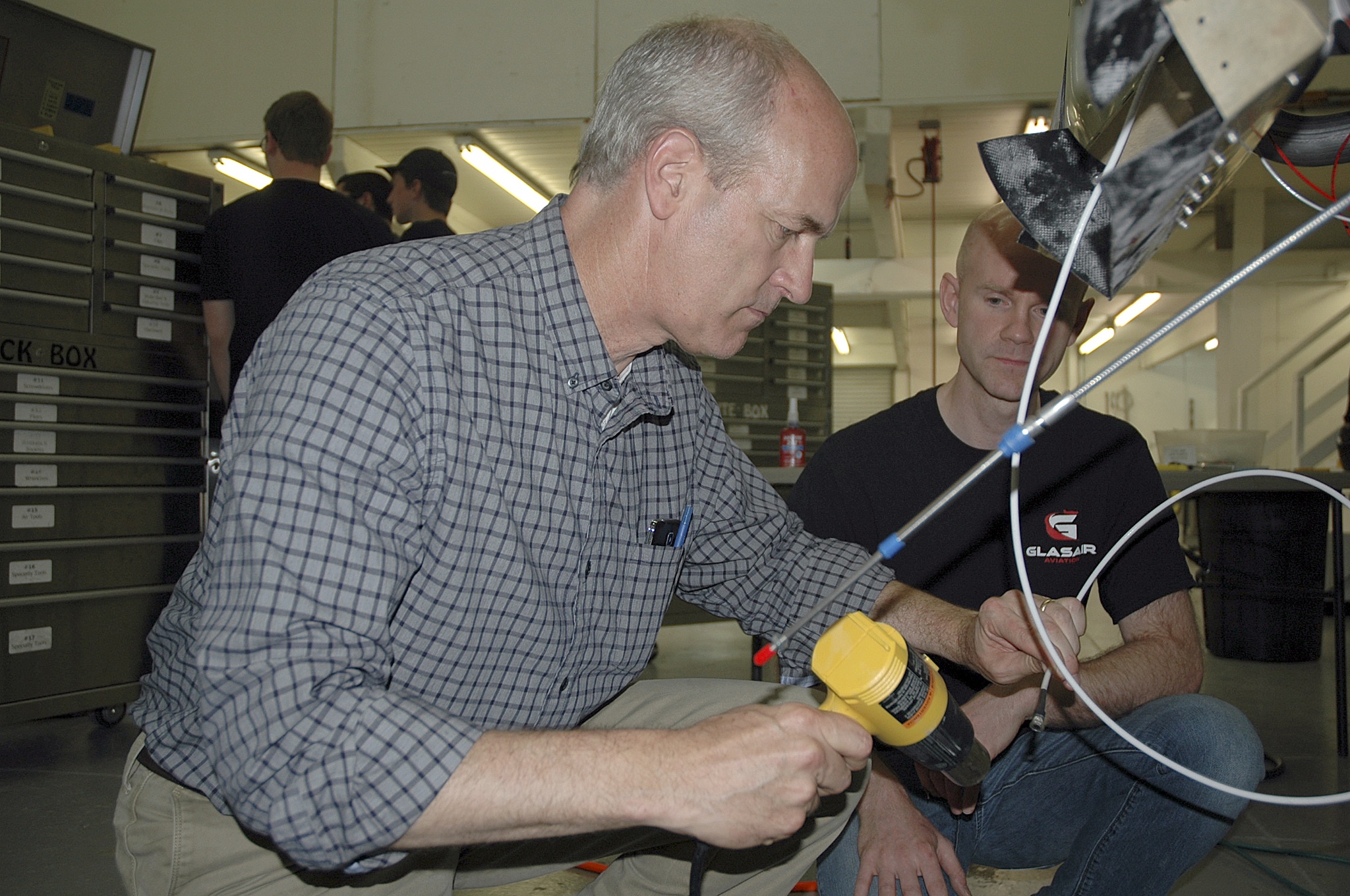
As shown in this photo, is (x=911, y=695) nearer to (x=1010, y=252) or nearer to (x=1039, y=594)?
(x=1039, y=594)

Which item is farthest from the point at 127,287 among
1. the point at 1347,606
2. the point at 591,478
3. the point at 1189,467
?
the point at 1347,606

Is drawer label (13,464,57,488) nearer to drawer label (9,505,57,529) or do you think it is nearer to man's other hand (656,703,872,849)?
drawer label (9,505,57,529)

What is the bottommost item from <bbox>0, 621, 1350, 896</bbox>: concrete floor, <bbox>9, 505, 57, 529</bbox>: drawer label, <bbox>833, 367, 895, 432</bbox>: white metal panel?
<bbox>0, 621, 1350, 896</bbox>: concrete floor

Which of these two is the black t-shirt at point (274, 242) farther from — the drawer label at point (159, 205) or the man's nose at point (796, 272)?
the man's nose at point (796, 272)

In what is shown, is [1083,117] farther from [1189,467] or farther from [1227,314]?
[1227,314]

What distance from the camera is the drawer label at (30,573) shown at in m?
2.33

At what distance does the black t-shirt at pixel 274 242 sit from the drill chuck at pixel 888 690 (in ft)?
6.35

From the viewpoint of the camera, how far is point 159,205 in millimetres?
2641

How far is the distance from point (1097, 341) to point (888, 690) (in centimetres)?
1432

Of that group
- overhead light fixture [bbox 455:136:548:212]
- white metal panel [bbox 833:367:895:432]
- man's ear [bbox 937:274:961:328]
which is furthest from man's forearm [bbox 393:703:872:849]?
white metal panel [bbox 833:367:895:432]

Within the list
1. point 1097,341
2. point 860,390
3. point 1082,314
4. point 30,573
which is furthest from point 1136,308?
point 30,573

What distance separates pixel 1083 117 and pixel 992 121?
526cm

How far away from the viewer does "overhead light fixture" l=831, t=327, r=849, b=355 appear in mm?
12675

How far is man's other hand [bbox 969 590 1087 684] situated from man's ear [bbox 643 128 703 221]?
581 millimetres
